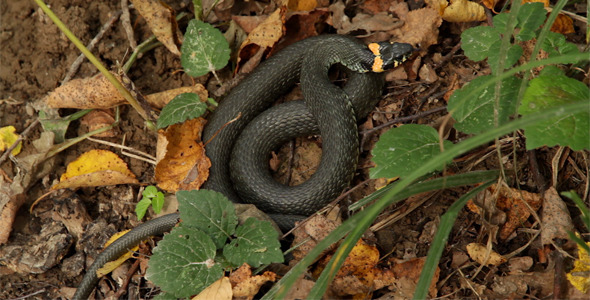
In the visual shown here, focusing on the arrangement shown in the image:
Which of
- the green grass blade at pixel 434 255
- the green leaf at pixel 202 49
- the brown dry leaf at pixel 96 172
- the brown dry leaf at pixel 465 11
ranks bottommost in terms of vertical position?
the brown dry leaf at pixel 96 172

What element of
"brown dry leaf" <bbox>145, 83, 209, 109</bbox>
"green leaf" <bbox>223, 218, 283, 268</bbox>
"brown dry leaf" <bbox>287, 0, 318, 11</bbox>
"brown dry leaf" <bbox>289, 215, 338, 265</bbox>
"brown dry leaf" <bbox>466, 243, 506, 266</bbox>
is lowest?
"brown dry leaf" <bbox>289, 215, 338, 265</bbox>

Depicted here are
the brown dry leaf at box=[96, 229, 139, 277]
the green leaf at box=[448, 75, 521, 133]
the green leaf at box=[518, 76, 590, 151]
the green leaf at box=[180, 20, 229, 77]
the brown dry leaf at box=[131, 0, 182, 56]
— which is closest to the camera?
the green leaf at box=[518, 76, 590, 151]

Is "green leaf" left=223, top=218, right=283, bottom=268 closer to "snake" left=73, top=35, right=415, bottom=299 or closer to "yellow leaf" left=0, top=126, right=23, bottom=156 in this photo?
"snake" left=73, top=35, right=415, bottom=299

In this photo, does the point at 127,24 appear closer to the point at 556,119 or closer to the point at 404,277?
the point at 404,277

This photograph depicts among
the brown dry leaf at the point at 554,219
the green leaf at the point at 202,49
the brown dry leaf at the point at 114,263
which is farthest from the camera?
the green leaf at the point at 202,49

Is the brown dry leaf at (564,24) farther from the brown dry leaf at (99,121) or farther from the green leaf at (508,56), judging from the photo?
the brown dry leaf at (99,121)

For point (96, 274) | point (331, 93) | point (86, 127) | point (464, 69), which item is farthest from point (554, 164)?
point (86, 127)

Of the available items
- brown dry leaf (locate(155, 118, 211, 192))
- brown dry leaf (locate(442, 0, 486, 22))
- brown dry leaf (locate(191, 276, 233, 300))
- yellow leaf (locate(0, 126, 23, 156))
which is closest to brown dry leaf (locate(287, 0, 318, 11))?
brown dry leaf (locate(442, 0, 486, 22))

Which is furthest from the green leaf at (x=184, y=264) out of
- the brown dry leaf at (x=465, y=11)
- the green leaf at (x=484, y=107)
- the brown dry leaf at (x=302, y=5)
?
the brown dry leaf at (x=465, y=11)
